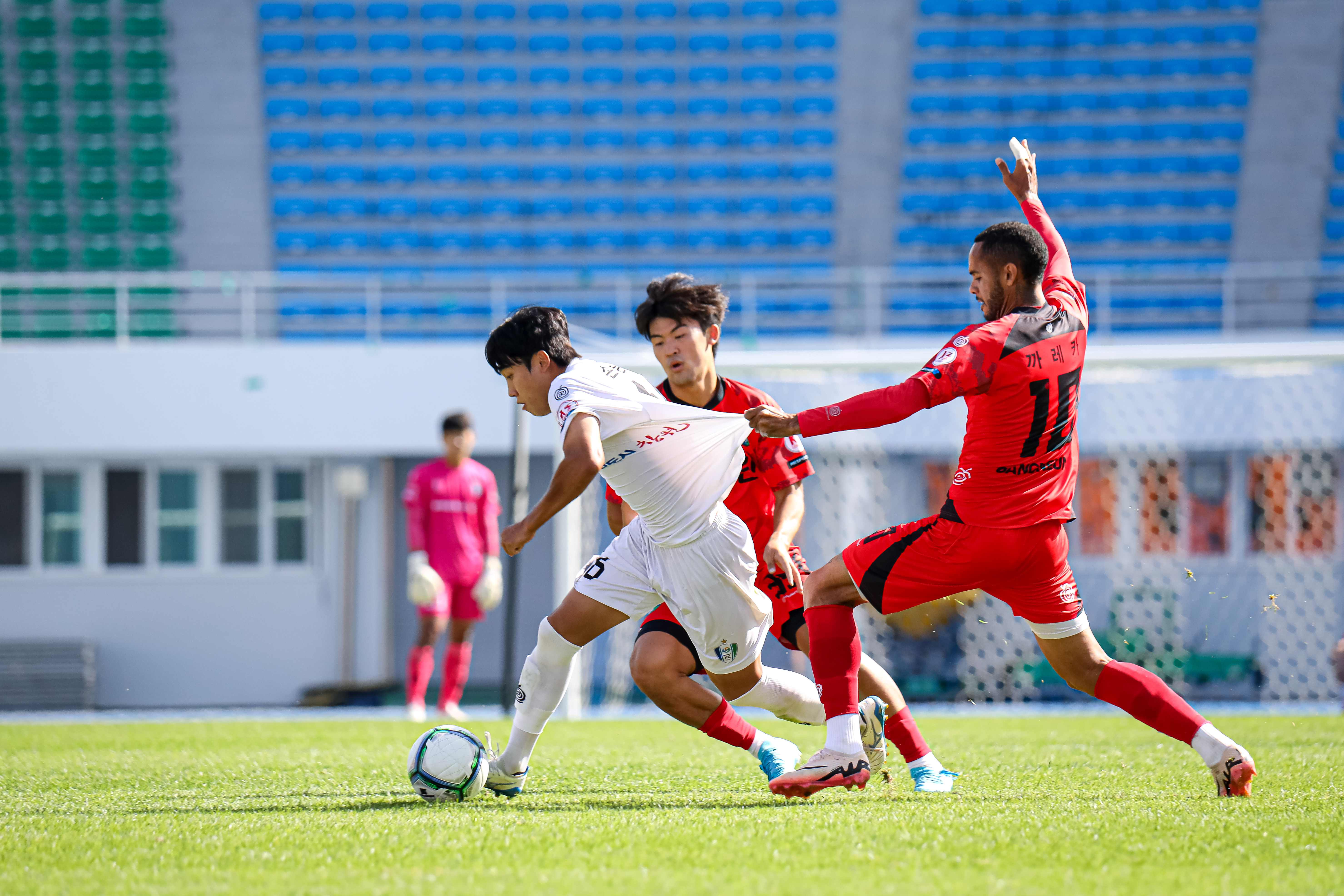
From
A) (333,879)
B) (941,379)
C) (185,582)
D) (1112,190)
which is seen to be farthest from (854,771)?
(1112,190)

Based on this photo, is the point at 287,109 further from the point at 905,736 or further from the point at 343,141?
the point at 905,736

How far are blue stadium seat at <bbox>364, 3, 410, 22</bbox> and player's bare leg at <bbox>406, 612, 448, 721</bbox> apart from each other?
15.3 meters

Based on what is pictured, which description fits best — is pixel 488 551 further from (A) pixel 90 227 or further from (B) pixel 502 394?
(A) pixel 90 227

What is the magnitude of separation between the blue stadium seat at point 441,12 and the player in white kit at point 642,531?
19022mm

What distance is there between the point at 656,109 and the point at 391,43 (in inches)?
176

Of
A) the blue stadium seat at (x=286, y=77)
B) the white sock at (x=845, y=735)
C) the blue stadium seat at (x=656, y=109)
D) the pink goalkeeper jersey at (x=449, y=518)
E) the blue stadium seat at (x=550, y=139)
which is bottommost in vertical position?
the pink goalkeeper jersey at (x=449, y=518)

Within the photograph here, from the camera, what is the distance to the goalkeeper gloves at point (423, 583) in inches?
340

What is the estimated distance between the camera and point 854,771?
144 inches

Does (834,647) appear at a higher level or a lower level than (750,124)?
lower

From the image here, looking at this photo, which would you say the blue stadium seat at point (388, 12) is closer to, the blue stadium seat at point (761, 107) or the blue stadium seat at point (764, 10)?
the blue stadium seat at point (764, 10)

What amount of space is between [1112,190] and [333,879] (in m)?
19.6

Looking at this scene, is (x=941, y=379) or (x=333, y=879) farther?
(x=941, y=379)

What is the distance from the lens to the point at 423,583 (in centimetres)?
865

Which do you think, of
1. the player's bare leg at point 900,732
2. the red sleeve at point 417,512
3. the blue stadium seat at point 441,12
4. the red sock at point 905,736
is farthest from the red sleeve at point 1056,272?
the blue stadium seat at point 441,12
